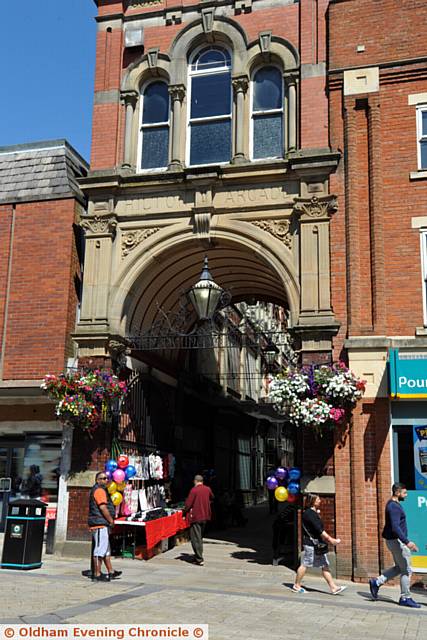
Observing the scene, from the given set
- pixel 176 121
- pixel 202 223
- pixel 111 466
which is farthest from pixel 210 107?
pixel 111 466

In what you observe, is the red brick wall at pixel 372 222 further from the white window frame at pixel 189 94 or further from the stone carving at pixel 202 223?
the stone carving at pixel 202 223

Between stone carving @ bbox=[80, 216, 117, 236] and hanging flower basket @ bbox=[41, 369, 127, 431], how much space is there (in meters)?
3.11

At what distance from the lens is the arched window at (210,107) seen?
14812 millimetres

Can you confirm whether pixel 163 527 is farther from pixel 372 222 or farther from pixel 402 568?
pixel 372 222

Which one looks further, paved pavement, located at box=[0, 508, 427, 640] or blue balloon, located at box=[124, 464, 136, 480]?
blue balloon, located at box=[124, 464, 136, 480]

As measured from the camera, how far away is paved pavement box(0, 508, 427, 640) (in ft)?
25.4

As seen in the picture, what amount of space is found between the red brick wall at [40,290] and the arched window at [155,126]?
6.68ft

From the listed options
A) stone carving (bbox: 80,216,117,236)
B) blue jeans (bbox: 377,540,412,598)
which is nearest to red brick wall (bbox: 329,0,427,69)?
stone carving (bbox: 80,216,117,236)

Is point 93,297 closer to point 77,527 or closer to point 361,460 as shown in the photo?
point 77,527

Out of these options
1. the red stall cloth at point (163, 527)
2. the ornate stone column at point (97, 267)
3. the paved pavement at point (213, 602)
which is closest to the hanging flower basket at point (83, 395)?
the ornate stone column at point (97, 267)

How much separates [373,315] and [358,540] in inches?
159

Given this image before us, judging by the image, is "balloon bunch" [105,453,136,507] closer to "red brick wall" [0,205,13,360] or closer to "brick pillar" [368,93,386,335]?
"red brick wall" [0,205,13,360]

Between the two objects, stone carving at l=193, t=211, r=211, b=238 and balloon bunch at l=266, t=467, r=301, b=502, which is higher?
stone carving at l=193, t=211, r=211, b=238

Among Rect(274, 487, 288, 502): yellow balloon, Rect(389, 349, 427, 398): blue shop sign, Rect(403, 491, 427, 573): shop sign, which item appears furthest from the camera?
Rect(274, 487, 288, 502): yellow balloon
